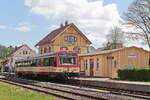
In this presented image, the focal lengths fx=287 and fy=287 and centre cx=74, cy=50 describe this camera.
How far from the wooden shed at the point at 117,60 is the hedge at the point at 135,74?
147 inches

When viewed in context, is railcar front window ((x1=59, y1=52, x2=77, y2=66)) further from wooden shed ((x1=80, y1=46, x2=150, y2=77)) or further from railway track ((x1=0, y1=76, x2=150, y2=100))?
wooden shed ((x1=80, y1=46, x2=150, y2=77))

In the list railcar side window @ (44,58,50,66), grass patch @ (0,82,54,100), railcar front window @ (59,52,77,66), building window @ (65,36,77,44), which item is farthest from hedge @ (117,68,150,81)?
building window @ (65,36,77,44)

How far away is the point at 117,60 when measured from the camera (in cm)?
3319

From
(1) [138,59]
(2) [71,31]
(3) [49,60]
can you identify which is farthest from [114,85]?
(2) [71,31]

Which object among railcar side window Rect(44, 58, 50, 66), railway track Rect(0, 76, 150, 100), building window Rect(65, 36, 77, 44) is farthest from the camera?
building window Rect(65, 36, 77, 44)

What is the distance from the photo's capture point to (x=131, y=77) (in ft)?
92.0

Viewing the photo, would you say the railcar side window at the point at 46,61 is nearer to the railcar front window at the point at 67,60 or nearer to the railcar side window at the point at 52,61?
the railcar side window at the point at 52,61

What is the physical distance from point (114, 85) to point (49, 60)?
681 cm

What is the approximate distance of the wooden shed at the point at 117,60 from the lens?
109 feet

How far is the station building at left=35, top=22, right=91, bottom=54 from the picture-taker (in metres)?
53.2

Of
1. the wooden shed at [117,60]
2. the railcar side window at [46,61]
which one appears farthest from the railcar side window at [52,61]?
the wooden shed at [117,60]

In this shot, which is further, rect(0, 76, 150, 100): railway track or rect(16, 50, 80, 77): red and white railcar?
rect(16, 50, 80, 77): red and white railcar

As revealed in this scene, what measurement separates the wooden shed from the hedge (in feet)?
12.2

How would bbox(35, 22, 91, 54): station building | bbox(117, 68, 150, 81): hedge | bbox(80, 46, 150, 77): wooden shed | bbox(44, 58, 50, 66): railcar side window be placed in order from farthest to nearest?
bbox(35, 22, 91, 54): station building, bbox(80, 46, 150, 77): wooden shed, bbox(117, 68, 150, 81): hedge, bbox(44, 58, 50, 66): railcar side window
